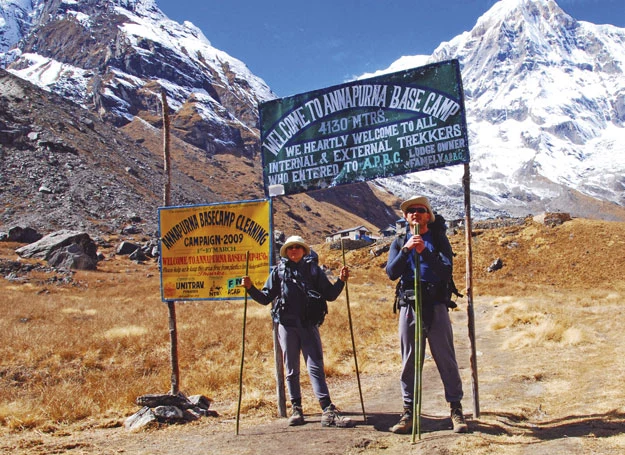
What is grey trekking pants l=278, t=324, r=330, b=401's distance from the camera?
18.9 ft

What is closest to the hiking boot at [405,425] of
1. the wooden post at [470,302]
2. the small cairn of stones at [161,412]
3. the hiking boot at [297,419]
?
the wooden post at [470,302]

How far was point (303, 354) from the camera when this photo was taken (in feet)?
19.1

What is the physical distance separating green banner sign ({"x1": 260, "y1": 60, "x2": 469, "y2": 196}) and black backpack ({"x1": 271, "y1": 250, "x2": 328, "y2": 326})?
1305 mm

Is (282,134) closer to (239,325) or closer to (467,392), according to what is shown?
(467,392)

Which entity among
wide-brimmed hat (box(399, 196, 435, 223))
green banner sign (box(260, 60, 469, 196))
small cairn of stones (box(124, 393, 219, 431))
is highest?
green banner sign (box(260, 60, 469, 196))

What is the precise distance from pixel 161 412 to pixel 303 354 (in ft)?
6.97

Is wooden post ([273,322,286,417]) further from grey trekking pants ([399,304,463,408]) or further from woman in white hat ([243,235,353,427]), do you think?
grey trekking pants ([399,304,463,408])

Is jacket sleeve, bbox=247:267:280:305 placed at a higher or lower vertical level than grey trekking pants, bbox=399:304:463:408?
higher

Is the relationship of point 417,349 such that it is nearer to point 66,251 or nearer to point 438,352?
point 438,352

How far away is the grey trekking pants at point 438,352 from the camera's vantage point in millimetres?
5082

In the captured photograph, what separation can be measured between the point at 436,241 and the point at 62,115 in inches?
3173

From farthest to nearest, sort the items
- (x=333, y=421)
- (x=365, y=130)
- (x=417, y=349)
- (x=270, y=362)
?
(x=270, y=362) < (x=365, y=130) < (x=333, y=421) < (x=417, y=349)

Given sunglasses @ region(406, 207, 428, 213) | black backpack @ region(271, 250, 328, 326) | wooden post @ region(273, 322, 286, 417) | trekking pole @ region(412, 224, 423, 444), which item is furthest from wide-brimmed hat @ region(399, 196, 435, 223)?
wooden post @ region(273, 322, 286, 417)

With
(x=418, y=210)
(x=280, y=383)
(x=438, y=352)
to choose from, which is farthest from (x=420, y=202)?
(x=280, y=383)
